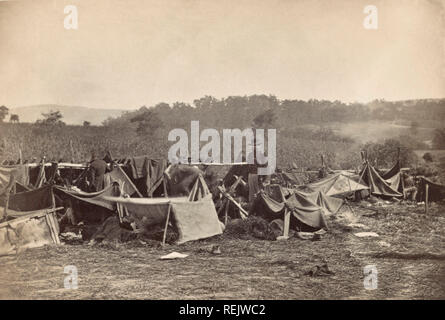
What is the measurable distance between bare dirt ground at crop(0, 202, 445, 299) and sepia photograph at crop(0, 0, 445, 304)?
36 millimetres

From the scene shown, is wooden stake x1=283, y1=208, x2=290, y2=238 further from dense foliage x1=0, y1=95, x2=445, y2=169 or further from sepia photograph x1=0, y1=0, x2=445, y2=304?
dense foliage x1=0, y1=95, x2=445, y2=169

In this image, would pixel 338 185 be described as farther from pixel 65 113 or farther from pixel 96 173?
pixel 65 113

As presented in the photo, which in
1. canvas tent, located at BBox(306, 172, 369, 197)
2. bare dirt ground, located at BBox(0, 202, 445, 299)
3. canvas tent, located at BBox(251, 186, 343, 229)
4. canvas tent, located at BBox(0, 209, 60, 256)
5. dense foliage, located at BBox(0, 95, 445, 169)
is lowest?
bare dirt ground, located at BBox(0, 202, 445, 299)

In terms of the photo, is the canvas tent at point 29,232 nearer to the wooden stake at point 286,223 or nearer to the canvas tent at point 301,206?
the canvas tent at point 301,206

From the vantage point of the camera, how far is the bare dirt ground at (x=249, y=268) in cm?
704

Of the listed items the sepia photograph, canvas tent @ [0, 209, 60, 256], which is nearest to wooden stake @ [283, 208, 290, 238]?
the sepia photograph

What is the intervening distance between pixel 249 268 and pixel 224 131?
2.34m

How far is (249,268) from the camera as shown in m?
7.23

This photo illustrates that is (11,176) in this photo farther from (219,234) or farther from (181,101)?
(219,234)

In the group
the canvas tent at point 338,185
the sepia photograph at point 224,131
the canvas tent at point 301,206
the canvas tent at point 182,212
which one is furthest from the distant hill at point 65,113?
the canvas tent at point 338,185

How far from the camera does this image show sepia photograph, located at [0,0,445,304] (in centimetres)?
752

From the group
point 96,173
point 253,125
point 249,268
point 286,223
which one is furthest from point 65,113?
point 286,223
